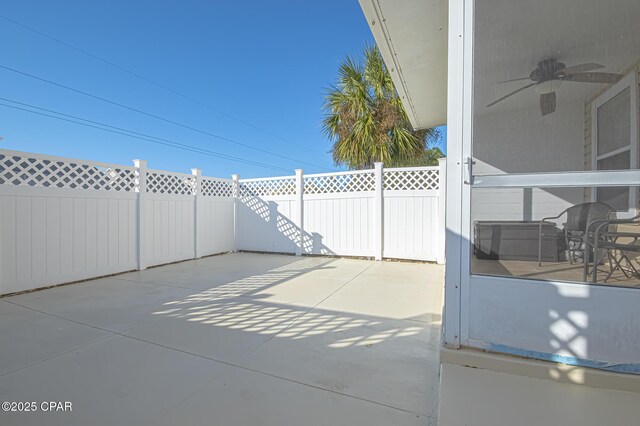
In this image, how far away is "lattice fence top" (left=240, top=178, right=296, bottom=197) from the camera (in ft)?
21.3

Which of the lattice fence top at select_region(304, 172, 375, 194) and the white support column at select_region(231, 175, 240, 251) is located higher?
the lattice fence top at select_region(304, 172, 375, 194)

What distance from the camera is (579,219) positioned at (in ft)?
5.19

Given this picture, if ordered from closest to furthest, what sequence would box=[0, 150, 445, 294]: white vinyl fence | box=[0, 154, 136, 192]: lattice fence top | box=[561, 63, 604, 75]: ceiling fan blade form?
box=[561, 63, 604, 75]: ceiling fan blade, box=[0, 154, 136, 192]: lattice fence top, box=[0, 150, 445, 294]: white vinyl fence

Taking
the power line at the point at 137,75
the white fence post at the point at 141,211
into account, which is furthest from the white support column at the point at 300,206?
the power line at the point at 137,75

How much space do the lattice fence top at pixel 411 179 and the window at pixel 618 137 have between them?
3163 millimetres

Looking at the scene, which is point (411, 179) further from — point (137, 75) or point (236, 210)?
point (137, 75)

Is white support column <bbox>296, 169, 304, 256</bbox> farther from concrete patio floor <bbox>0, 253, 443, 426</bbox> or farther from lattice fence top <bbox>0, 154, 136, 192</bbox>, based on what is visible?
lattice fence top <bbox>0, 154, 136, 192</bbox>

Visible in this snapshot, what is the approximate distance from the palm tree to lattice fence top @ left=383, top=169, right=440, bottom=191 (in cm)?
228

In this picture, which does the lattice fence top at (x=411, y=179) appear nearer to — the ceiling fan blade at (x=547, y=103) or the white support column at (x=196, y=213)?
the ceiling fan blade at (x=547, y=103)

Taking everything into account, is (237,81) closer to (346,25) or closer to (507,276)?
(346,25)

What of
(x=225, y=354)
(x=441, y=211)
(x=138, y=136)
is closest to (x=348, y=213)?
(x=441, y=211)

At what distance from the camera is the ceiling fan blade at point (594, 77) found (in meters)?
1.81

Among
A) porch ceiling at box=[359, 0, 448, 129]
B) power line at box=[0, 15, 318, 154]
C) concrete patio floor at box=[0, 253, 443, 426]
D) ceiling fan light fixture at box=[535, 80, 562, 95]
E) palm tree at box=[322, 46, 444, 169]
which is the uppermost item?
power line at box=[0, 15, 318, 154]

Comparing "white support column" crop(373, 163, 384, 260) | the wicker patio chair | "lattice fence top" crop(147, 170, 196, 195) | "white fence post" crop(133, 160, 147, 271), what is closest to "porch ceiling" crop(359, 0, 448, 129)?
"white support column" crop(373, 163, 384, 260)
